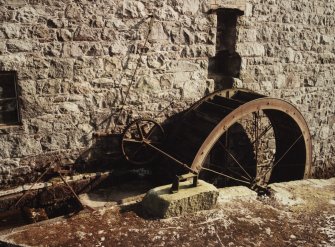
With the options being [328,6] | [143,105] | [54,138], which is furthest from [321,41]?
[54,138]

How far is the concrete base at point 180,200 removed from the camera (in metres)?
4.13

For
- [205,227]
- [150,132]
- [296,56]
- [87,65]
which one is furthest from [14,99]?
[296,56]

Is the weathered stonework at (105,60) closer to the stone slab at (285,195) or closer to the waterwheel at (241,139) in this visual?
the waterwheel at (241,139)

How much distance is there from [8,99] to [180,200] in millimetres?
2762

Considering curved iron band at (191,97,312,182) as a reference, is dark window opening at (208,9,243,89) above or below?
above

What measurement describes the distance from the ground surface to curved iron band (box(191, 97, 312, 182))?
0.87m

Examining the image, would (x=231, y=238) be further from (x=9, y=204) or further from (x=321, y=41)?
(x=321, y=41)

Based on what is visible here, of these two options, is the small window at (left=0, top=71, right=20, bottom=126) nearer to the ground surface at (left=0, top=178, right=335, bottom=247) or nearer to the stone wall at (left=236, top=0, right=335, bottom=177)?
the ground surface at (left=0, top=178, right=335, bottom=247)

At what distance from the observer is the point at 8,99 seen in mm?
4965

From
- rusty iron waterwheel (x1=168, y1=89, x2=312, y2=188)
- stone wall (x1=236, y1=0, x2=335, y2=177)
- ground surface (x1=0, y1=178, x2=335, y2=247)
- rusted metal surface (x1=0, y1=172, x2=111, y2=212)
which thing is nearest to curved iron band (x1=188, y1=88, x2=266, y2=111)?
rusty iron waterwheel (x1=168, y1=89, x2=312, y2=188)

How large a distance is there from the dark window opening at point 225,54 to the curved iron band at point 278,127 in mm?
938

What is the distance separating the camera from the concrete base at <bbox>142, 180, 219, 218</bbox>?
4133 mm

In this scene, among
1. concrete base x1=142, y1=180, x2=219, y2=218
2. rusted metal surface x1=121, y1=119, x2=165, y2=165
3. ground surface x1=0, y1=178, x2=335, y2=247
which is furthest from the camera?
rusted metal surface x1=121, y1=119, x2=165, y2=165

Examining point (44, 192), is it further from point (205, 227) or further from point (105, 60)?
point (205, 227)
